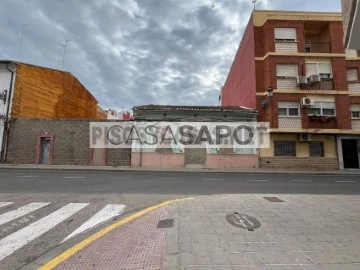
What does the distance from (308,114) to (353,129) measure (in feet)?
12.7

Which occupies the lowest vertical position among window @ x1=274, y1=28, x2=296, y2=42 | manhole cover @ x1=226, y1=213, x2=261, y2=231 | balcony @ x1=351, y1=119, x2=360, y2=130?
manhole cover @ x1=226, y1=213, x2=261, y2=231

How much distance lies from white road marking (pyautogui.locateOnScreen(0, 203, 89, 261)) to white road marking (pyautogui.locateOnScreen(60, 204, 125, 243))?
1.96ft

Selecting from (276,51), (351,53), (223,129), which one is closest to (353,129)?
(351,53)

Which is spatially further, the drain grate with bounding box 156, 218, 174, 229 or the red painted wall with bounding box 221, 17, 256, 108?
the red painted wall with bounding box 221, 17, 256, 108

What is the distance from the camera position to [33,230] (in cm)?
463

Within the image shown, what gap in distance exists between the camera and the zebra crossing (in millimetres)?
4062

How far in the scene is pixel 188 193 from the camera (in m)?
8.45

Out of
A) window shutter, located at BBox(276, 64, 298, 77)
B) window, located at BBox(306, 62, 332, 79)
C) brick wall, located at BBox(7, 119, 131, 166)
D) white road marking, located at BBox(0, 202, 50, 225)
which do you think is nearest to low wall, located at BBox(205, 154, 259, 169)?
brick wall, located at BBox(7, 119, 131, 166)

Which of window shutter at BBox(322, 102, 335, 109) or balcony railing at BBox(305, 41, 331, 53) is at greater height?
balcony railing at BBox(305, 41, 331, 53)

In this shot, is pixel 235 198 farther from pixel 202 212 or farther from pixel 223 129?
pixel 223 129

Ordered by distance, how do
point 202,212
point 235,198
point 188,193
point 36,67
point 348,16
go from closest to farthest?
point 348,16, point 202,212, point 235,198, point 188,193, point 36,67

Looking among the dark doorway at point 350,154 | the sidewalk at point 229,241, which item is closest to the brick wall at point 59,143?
the sidewalk at point 229,241

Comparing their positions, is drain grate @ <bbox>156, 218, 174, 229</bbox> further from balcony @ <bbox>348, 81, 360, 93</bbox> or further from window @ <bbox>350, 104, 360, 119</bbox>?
balcony @ <bbox>348, 81, 360, 93</bbox>

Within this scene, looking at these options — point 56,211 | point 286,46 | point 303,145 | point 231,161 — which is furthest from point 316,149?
point 56,211
